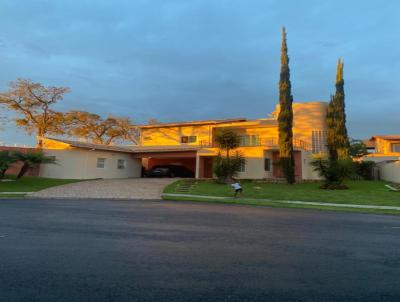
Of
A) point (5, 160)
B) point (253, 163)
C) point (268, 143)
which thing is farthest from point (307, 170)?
point (5, 160)

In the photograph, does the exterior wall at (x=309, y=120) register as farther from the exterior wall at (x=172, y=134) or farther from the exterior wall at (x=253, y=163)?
the exterior wall at (x=172, y=134)

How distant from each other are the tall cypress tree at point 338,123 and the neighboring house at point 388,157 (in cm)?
444

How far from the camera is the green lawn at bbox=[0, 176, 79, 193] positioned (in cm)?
2319

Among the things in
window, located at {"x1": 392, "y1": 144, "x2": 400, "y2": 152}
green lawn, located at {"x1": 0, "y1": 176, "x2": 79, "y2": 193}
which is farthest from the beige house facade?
window, located at {"x1": 392, "y1": 144, "x2": 400, "y2": 152}

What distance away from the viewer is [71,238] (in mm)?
7477

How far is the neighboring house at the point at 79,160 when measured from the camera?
3064 cm

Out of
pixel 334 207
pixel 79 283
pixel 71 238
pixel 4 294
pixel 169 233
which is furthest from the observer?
pixel 334 207

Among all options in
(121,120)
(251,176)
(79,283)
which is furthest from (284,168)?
(121,120)

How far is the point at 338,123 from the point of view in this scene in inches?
1203

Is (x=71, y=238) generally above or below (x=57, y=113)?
below

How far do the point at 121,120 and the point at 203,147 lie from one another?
21.9m

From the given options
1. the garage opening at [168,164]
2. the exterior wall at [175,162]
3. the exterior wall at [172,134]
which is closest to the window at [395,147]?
the exterior wall at [172,134]

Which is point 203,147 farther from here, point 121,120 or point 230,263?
point 230,263

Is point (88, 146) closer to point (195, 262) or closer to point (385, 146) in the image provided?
point (195, 262)
